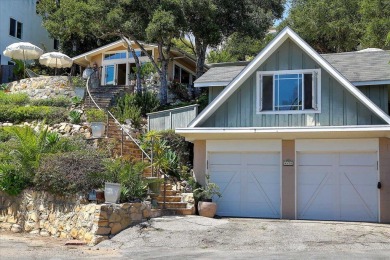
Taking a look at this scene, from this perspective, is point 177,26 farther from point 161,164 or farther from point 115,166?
point 115,166

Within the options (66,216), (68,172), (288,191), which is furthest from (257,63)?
(66,216)

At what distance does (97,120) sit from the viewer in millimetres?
24375

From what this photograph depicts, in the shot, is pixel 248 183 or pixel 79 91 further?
pixel 79 91

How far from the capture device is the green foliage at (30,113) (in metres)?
25.5

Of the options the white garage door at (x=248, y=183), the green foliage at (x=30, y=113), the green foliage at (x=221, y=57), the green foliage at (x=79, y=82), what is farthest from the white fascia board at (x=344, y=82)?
the green foliage at (x=221, y=57)

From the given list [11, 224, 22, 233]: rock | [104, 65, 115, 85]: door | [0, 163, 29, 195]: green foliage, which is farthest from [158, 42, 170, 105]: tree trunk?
[11, 224, 22, 233]: rock

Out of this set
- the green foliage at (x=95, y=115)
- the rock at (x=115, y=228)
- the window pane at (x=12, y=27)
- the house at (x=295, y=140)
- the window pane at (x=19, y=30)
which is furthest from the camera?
the window pane at (x=19, y=30)

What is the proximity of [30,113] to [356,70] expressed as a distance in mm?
15204

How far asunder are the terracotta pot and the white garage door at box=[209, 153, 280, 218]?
1602 mm

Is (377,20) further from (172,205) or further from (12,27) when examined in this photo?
(12,27)

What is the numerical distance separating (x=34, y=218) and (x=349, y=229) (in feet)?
30.0

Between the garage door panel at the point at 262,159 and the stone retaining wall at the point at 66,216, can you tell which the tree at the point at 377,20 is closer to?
the garage door panel at the point at 262,159

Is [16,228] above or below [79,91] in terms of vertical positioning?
below

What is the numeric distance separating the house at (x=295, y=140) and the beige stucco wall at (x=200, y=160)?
35 millimetres
